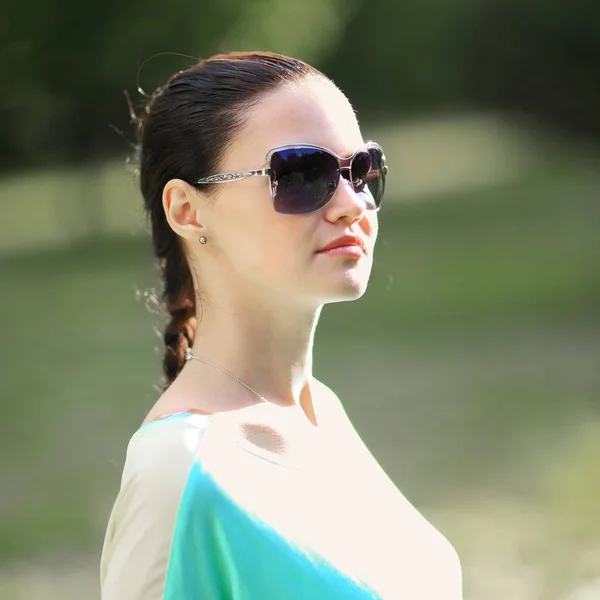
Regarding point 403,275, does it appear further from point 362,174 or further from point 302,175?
point 302,175

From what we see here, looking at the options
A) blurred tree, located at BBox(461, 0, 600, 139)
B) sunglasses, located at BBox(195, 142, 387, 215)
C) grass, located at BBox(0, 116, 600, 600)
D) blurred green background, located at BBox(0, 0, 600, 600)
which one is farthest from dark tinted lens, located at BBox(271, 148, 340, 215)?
blurred tree, located at BBox(461, 0, 600, 139)

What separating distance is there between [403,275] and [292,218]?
11393mm

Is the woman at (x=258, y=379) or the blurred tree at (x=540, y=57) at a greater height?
the blurred tree at (x=540, y=57)

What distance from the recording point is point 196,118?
5.78ft

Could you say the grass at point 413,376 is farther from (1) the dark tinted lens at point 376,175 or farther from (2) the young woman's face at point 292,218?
(2) the young woman's face at point 292,218

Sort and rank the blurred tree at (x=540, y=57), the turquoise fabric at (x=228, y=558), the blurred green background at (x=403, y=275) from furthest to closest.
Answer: the blurred tree at (x=540, y=57) < the blurred green background at (x=403, y=275) < the turquoise fabric at (x=228, y=558)

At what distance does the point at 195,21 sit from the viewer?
1272 centimetres

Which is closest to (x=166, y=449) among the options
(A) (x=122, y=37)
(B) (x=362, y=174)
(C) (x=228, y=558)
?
(C) (x=228, y=558)

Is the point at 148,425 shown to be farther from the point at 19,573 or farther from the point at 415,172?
the point at 415,172

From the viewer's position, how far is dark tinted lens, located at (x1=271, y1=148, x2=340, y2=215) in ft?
5.40

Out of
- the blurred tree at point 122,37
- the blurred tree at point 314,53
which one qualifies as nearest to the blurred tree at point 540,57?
the blurred tree at point 314,53

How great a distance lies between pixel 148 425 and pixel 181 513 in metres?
0.18

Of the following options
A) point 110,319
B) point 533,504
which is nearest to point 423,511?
point 533,504

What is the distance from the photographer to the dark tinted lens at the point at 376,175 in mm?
1796
